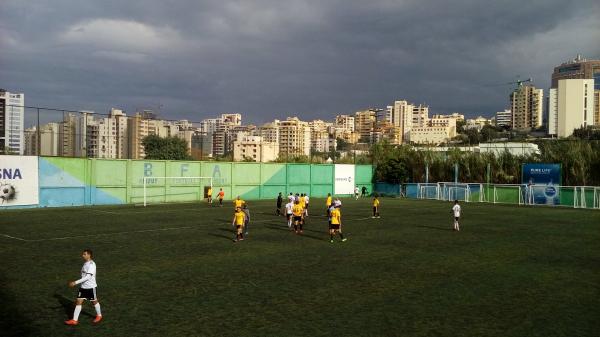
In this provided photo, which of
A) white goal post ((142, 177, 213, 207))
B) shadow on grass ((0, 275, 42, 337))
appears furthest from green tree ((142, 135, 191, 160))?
shadow on grass ((0, 275, 42, 337))

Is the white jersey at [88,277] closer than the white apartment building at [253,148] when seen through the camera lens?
Yes

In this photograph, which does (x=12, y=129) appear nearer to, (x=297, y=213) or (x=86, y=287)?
(x=297, y=213)

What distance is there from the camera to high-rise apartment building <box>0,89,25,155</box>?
40.9 metres

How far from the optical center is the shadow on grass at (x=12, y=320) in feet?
34.4

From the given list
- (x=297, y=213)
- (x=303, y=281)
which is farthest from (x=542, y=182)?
(x=303, y=281)

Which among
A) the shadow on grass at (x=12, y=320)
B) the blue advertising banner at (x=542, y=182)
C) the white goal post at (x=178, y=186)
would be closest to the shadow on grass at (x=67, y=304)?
the shadow on grass at (x=12, y=320)

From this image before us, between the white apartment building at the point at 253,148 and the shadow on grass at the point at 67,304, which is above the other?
the white apartment building at the point at 253,148

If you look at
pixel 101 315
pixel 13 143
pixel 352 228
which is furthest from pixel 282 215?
pixel 101 315

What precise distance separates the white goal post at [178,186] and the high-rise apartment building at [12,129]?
37.7ft

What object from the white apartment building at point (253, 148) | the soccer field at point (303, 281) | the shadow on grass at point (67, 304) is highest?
the white apartment building at point (253, 148)

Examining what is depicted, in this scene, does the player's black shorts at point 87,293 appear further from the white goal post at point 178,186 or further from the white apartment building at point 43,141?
the white goal post at point 178,186

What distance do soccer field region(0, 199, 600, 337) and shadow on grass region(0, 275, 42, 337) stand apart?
0.05 m

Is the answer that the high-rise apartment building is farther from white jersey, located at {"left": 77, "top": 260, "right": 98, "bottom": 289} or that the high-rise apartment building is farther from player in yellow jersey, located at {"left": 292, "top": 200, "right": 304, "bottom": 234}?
white jersey, located at {"left": 77, "top": 260, "right": 98, "bottom": 289}

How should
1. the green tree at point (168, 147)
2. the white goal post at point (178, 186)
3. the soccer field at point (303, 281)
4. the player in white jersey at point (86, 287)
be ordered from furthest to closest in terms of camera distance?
the green tree at point (168, 147) → the white goal post at point (178, 186) → the soccer field at point (303, 281) → the player in white jersey at point (86, 287)
